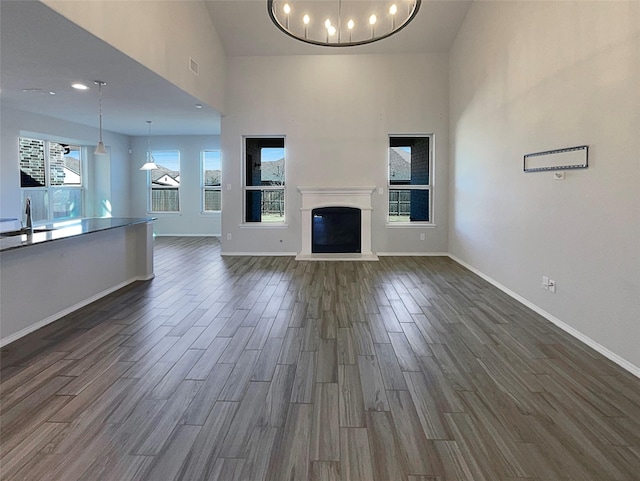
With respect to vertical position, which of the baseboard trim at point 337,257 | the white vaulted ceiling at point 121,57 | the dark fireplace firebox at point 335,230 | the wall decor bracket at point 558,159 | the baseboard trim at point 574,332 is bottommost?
the baseboard trim at point 574,332

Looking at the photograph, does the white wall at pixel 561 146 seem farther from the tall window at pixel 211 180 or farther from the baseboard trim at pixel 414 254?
the tall window at pixel 211 180

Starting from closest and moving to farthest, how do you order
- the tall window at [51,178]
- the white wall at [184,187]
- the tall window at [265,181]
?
1. the tall window at [265,181]
2. the tall window at [51,178]
3. the white wall at [184,187]

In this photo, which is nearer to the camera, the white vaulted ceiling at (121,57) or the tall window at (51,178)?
the white vaulted ceiling at (121,57)

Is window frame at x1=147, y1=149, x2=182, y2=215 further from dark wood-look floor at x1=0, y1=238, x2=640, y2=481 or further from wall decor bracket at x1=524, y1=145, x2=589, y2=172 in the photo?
wall decor bracket at x1=524, y1=145, x2=589, y2=172

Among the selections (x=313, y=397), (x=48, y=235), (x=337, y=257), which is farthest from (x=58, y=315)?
(x=337, y=257)

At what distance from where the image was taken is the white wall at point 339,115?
788cm

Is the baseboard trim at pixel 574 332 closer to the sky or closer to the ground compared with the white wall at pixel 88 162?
closer to the ground

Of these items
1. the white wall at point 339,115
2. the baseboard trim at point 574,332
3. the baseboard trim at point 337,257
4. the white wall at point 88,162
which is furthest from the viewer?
the white wall at point 339,115

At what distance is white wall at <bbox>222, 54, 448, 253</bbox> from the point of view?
788 cm

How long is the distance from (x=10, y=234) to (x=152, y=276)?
216 cm

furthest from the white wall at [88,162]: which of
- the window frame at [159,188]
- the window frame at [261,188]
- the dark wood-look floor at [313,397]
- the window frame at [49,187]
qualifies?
the dark wood-look floor at [313,397]

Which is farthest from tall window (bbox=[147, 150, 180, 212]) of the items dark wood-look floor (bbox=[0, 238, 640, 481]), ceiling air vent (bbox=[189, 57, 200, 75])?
dark wood-look floor (bbox=[0, 238, 640, 481])

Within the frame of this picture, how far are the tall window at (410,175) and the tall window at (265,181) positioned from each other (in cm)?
217

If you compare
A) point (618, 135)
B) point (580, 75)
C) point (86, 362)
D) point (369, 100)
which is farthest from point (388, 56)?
point (86, 362)
